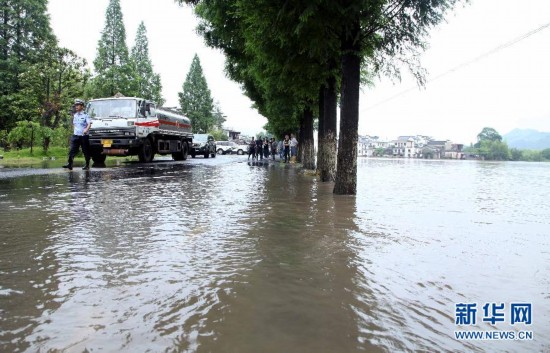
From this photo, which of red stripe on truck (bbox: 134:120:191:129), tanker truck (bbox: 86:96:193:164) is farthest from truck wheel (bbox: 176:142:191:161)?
tanker truck (bbox: 86:96:193:164)

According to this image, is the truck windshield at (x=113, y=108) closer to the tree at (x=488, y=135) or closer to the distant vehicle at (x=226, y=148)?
the distant vehicle at (x=226, y=148)

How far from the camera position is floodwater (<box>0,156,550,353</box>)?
2106 mm

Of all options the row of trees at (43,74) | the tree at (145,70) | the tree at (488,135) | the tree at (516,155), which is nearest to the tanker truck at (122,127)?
the row of trees at (43,74)

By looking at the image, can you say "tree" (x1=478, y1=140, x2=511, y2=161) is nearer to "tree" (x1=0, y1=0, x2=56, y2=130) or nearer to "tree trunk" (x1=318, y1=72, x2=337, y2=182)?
"tree" (x1=0, y1=0, x2=56, y2=130)

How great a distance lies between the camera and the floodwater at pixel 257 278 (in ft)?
6.91

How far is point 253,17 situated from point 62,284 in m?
7.02

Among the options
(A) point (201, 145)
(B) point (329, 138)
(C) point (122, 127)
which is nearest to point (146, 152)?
(C) point (122, 127)

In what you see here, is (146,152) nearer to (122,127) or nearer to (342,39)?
(122,127)

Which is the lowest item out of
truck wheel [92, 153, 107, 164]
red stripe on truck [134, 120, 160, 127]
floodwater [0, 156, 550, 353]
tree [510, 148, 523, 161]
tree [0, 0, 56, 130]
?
floodwater [0, 156, 550, 353]

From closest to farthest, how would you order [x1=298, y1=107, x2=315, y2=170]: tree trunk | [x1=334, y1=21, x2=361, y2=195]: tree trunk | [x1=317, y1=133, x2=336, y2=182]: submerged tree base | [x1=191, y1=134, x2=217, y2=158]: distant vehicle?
[x1=334, y1=21, x2=361, y2=195]: tree trunk < [x1=317, y1=133, x2=336, y2=182]: submerged tree base < [x1=298, y1=107, x2=315, y2=170]: tree trunk < [x1=191, y1=134, x2=217, y2=158]: distant vehicle

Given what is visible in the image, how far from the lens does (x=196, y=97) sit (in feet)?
259

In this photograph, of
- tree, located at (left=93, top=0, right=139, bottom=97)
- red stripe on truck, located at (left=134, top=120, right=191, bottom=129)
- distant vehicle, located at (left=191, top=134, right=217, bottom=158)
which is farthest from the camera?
tree, located at (left=93, top=0, right=139, bottom=97)

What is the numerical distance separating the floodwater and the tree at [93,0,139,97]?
36.5 m

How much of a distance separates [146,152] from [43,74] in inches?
514
